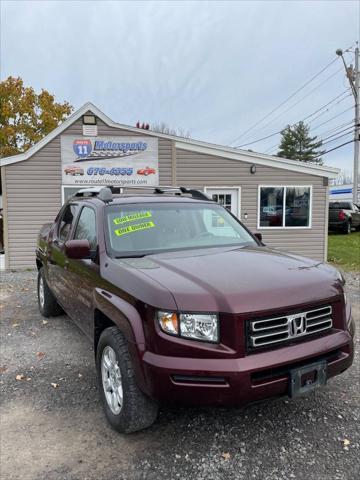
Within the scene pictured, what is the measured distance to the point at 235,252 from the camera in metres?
3.43

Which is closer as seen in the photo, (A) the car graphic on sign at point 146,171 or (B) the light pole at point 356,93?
(A) the car graphic on sign at point 146,171

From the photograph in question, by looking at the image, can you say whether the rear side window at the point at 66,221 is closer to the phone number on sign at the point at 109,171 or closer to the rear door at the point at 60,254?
the rear door at the point at 60,254

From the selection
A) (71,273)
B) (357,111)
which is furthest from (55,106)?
(71,273)

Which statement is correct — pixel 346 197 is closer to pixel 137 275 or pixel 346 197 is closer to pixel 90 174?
pixel 90 174

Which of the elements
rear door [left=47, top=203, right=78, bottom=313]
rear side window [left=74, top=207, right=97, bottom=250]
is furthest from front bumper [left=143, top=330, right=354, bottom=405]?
rear door [left=47, top=203, right=78, bottom=313]

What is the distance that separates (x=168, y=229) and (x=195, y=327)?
1510 mm

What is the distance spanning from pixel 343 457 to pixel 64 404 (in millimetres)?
2279

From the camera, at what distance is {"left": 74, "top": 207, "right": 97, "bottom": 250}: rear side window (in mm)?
3725

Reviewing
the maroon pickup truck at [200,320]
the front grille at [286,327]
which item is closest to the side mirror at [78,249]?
the maroon pickup truck at [200,320]

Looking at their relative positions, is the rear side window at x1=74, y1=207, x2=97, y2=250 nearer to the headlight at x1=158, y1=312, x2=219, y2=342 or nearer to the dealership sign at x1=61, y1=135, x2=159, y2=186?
the headlight at x1=158, y1=312, x2=219, y2=342

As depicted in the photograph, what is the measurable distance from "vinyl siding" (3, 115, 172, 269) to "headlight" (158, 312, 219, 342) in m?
9.30

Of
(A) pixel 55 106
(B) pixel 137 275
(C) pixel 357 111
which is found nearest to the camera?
(B) pixel 137 275

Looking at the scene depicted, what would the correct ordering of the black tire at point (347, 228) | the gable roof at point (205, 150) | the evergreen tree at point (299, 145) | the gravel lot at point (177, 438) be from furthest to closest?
the evergreen tree at point (299, 145)
the black tire at point (347, 228)
the gable roof at point (205, 150)
the gravel lot at point (177, 438)

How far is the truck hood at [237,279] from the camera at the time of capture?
243 centimetres
